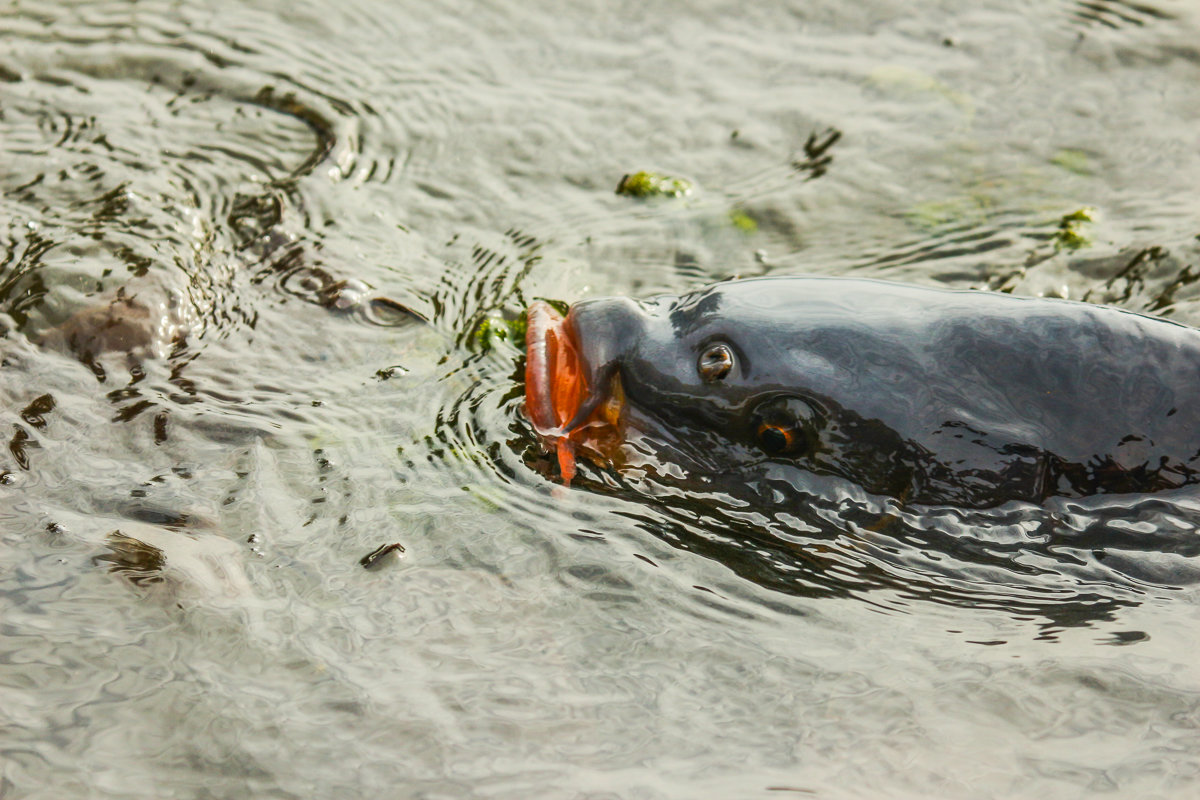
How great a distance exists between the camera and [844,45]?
5.79 metres

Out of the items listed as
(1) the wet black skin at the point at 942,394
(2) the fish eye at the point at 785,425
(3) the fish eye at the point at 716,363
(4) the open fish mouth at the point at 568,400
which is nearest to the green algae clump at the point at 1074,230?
(1) the wet black skin at the point at 942,394

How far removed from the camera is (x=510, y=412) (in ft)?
12.1

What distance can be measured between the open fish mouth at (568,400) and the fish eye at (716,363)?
0.27 m

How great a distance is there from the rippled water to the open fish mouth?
0.13 metres

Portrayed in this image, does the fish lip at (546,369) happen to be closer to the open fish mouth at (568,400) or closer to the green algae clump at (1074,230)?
the open fish mouth at (568,400)

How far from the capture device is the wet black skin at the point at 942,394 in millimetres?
3309

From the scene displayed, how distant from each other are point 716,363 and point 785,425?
0.91ft

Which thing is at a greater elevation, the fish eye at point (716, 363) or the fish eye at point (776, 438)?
the fish eye at point (716, 363)

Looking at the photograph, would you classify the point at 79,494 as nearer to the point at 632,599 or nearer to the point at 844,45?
the point at 632,599

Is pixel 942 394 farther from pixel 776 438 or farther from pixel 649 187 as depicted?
pixel 649 187

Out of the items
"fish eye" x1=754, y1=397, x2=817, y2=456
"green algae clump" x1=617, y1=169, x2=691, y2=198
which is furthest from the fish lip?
"green algae clump" x1=617, y1=169, x2=691, y2=198

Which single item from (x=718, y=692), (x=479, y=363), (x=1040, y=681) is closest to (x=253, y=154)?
(x=479, y=363)

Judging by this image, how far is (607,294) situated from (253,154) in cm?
172

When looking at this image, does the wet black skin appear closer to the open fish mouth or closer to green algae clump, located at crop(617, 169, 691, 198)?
the open fish mouth
